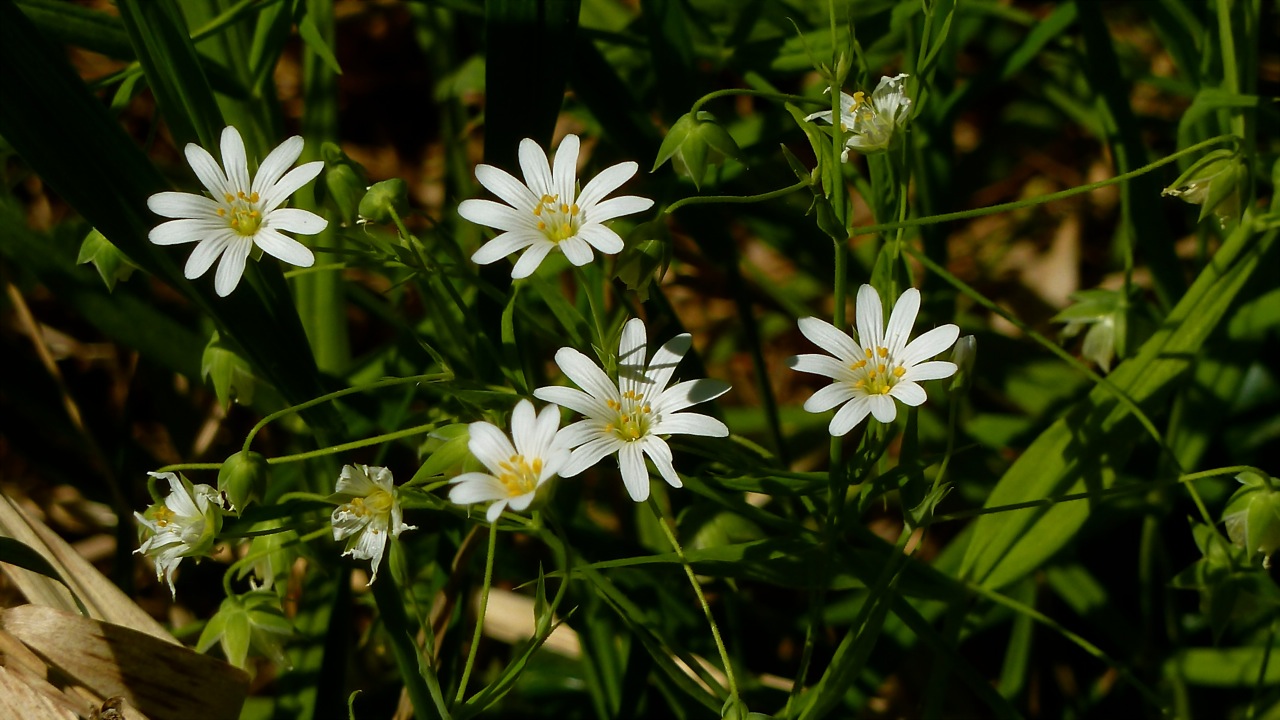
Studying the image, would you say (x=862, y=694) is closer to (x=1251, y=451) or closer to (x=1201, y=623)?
(x=1201, y=623)

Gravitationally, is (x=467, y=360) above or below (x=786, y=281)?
below

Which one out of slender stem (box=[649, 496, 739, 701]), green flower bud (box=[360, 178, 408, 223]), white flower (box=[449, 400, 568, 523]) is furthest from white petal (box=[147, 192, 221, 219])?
slender stem (box=[649, 496, 739, 701])

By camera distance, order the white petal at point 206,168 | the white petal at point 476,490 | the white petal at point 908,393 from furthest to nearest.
→ the white petal at point 206,168 < the white petal at point 908,393 < the white petal at point 476,490

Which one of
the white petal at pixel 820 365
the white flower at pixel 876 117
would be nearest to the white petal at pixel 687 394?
the white petal at pixel 820 365

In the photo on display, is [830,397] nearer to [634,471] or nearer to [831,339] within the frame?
[831,339]

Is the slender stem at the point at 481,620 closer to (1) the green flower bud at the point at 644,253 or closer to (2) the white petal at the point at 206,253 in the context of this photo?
(1) the green flower bud at the point at 644,253

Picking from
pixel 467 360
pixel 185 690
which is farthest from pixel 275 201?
pixel 185 690
